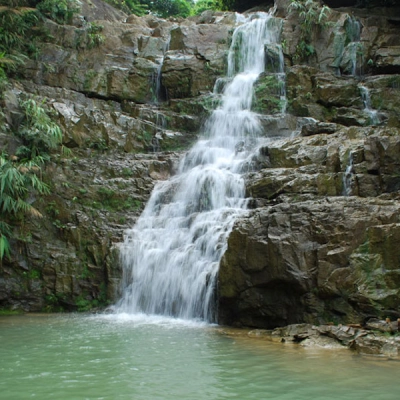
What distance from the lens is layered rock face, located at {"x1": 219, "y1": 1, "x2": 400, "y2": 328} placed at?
26.1ft

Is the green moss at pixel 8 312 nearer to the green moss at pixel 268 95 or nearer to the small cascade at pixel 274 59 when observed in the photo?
the green moss at pixel 268 95

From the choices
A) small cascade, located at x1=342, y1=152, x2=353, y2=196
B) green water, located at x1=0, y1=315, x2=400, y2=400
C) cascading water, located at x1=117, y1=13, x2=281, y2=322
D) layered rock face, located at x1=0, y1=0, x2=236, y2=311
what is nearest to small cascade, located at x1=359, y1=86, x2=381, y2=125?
cascading water, located at x1=117, y1=13, x2=281, y2=322

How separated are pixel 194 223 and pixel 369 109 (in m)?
8.94

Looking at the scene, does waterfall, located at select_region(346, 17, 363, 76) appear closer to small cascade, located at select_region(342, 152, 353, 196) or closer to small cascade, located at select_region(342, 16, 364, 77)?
small cascade, located at select_region(342, 16, 364, 77)

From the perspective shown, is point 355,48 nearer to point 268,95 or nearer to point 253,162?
point 268,95

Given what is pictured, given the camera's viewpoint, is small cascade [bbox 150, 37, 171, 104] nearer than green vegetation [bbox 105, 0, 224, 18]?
Yes

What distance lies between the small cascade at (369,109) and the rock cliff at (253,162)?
1.8 inches

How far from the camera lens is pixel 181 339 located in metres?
7.65

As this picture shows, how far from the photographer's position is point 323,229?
8.47 metres

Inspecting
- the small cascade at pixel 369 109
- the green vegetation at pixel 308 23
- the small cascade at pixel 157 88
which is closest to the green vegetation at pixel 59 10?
the small cascade at pixel 157 88

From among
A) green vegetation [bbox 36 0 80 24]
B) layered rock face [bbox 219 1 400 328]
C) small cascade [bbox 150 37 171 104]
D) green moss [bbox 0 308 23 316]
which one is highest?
green vegetation [bbox 36 0 80 24]

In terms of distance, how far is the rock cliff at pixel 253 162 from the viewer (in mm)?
8320

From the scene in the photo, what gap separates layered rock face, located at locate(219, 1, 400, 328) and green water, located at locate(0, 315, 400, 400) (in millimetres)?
1315

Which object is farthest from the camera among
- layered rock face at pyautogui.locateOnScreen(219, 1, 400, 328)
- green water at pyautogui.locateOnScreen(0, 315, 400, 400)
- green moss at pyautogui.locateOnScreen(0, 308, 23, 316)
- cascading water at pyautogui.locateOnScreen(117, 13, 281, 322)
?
green moss at pyautogui.locateOnScreen(0, 308, 23, 316)
